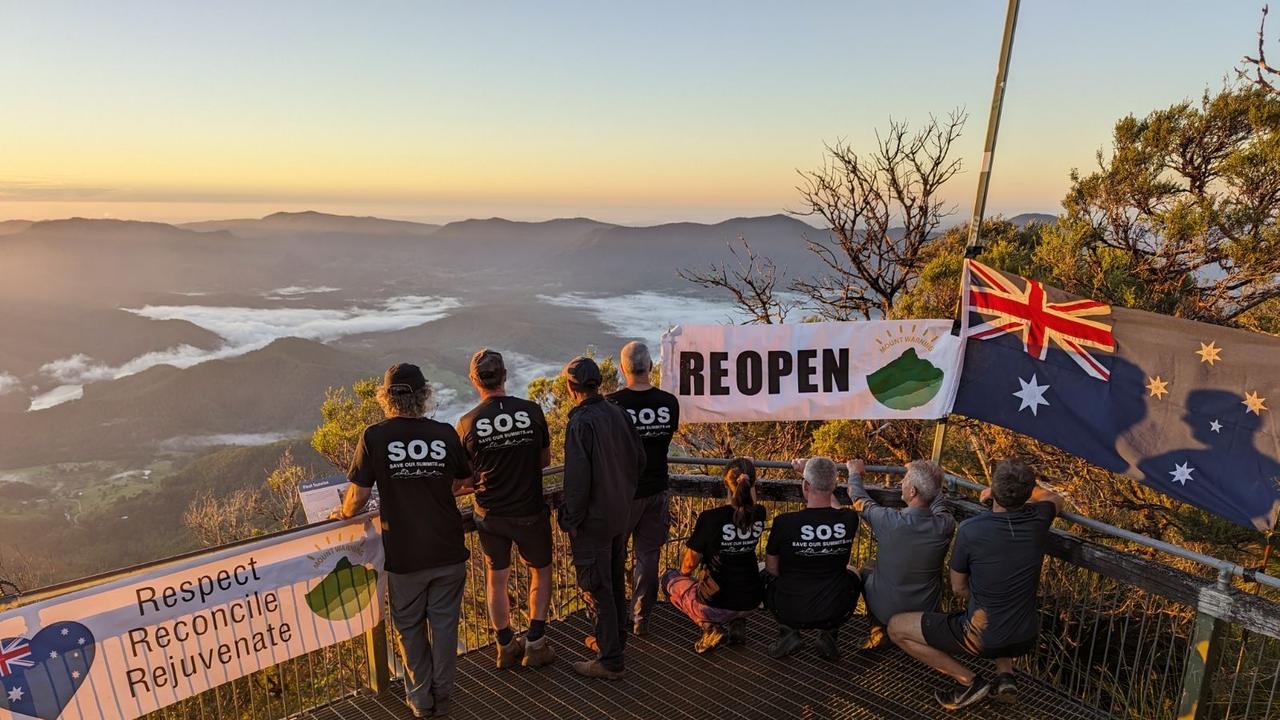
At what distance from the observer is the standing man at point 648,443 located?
4832 millimetres

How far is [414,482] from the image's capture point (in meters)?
4.06

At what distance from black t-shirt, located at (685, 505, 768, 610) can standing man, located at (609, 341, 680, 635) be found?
0.35 metres

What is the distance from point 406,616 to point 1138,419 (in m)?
4.79

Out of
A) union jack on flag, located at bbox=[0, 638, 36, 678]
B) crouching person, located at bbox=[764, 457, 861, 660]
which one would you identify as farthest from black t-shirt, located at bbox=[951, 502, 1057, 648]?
union jack on flag, located at bbox=[0, 638, 36, 678]

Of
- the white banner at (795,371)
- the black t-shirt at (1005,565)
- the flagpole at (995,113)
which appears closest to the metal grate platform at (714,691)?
the black t-shirt at (1005,565)

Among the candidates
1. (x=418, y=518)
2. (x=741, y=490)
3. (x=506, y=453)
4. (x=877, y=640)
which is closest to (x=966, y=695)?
(x=877, y=640)

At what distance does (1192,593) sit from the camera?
404 centimetres

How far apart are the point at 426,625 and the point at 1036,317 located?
4602 mm

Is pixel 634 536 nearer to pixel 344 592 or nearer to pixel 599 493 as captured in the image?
→ pixel 599 493

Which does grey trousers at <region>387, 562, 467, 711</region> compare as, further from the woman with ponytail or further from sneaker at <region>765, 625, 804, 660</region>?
sneaker at <region>765, 625, 804, 660</region>

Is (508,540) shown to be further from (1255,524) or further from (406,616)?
(1255,524)

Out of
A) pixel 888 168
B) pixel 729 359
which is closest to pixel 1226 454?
pixel 729 359

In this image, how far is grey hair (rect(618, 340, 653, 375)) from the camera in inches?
188

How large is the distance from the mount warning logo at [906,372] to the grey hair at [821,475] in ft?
5.39
